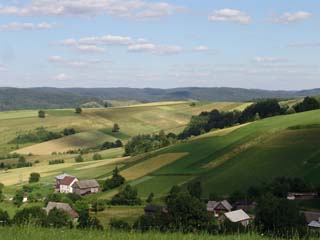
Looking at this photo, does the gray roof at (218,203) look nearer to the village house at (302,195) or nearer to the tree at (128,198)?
the village house at (302,195)

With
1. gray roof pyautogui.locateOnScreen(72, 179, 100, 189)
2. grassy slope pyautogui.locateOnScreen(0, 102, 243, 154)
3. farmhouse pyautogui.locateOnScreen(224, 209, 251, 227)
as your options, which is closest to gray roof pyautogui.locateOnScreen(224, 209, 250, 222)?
farmhouse pyautogui.locateOnScreen(224, 209, 251, 227)

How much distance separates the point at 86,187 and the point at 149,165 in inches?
417

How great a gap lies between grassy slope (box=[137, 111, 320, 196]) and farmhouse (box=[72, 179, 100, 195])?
8.97 metres

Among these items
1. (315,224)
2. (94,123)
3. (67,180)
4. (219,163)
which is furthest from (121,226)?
(94,123)

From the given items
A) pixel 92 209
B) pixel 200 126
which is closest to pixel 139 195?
pixel 92 209

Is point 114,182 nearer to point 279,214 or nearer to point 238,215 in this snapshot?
point 238,215

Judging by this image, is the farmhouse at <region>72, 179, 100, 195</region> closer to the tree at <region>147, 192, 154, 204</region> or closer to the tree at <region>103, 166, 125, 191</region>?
the tree at <region>103, 166, 125, 191</region>

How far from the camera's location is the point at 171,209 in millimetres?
38438

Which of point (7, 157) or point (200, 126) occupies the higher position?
point (200, 126)

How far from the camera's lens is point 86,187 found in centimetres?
7650

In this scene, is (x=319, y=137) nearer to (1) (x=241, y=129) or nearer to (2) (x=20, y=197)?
(1) (x=241, y=129)

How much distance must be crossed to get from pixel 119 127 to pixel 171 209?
12836 cm

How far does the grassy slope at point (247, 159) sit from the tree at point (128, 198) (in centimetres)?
272

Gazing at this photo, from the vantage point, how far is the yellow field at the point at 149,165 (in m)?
77.1
